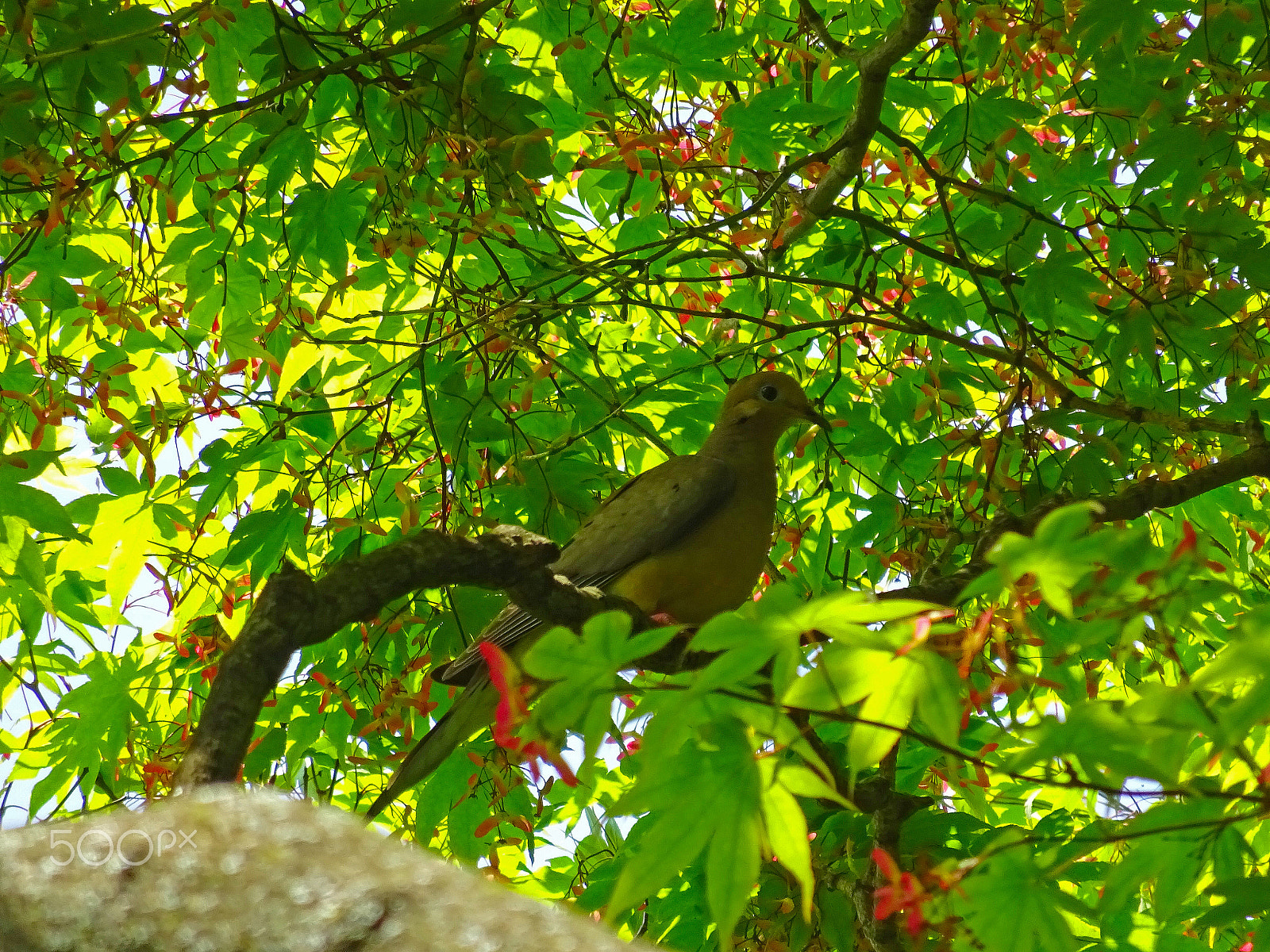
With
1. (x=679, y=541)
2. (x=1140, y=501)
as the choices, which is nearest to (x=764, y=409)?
(x=679, y=541)

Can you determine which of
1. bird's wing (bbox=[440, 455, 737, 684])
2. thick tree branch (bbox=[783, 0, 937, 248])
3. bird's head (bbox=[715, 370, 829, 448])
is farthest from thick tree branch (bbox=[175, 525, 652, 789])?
bird's head (bbox=[715, 370, 829, 448])

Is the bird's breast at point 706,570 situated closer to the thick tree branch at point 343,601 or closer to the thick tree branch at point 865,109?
the thick tree branch at point 865,109

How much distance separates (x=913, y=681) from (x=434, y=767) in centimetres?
239

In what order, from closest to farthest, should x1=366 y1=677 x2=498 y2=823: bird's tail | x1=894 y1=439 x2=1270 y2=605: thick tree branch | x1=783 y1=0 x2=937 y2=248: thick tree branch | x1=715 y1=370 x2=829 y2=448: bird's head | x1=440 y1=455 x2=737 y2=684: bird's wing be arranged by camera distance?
x1=894 y1=439 x2=1270 y2=605: thick tree branch → x1=783 y1=0 x2=937 y2=248: thick tree branch → x1=366 y1=677 x2=498 y2=823: bird's tail → x1=440 y1=455 x2=737 y2=684: bird's wing → x1=715 y1=370 x2=829 y2=448: bird's head

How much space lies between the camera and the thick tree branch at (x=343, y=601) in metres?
1.70

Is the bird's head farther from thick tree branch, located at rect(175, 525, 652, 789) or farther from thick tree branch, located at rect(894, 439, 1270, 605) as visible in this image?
thick tree branch, located at rect(175, 525, 652, 789)

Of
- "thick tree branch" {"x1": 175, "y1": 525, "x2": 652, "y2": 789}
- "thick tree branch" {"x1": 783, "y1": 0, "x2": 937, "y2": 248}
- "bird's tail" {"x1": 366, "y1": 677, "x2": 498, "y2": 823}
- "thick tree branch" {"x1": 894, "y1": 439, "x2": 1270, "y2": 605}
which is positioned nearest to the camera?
"thick tree branch" {"x1": 175, "y1": 525, "x2": 652, "y2": 789}

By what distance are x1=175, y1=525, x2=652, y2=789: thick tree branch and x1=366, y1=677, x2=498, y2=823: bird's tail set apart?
76 centimetres

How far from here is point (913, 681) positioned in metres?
1.56

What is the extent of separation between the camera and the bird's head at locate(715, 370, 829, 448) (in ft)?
15.4

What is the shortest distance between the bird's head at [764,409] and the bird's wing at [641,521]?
0.41 meters

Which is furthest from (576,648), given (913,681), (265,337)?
(265,337)

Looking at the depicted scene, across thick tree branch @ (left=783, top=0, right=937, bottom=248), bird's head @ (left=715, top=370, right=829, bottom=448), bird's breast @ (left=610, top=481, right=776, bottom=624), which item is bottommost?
bird's breast @ (left=610, top=481, right=776, bottom=624)

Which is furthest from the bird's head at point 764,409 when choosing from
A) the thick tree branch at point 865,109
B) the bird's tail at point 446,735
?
the bird's tail at point 446,735
